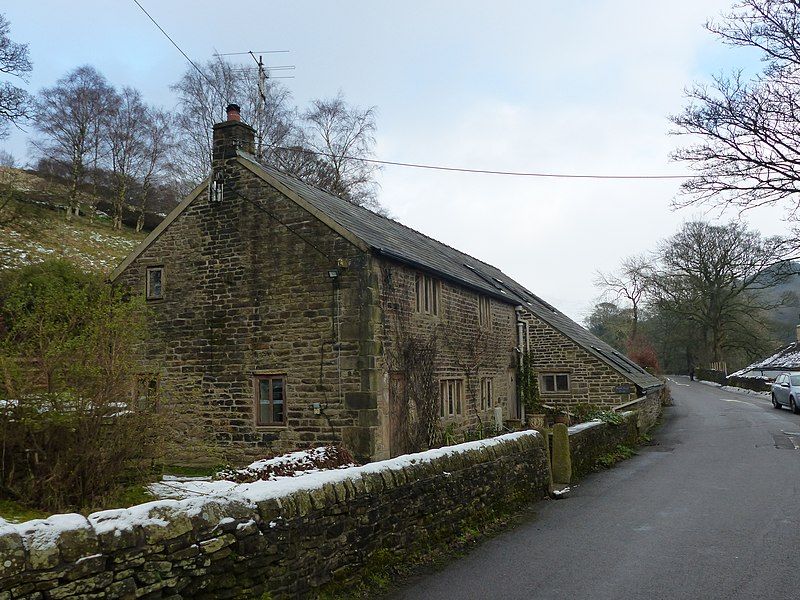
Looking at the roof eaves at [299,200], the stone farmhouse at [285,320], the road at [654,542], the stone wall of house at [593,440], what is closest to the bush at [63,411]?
the stone farmhouse at [285,320]

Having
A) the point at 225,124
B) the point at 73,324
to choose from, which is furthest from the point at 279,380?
the point at 225,124

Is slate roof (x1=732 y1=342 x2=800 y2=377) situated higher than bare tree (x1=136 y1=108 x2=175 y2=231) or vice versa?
bare tree (x1=136 y1=108 x2=175 y2=231)

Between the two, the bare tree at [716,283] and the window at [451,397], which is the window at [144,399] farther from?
the bare tree at [716,283]

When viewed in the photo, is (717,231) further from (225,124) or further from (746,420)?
(225,124)

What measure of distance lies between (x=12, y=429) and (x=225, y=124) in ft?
29.9

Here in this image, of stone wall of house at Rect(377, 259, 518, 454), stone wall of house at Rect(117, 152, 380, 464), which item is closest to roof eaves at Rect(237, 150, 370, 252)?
stone wall of house at Rect(117, 152, 380, 464)

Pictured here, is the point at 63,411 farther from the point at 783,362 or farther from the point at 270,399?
the point at 783,362

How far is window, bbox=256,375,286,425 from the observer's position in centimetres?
1388

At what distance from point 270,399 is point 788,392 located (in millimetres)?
24752

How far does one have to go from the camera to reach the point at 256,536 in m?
5.02

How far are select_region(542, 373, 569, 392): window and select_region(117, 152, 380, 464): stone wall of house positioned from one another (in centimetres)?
1356

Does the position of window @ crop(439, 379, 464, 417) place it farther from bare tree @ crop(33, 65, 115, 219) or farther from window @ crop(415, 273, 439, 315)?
bare tree @ crop(33, 65, 115, 219)

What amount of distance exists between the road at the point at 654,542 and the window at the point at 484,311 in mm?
7173

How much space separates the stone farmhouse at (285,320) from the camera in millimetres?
13156
